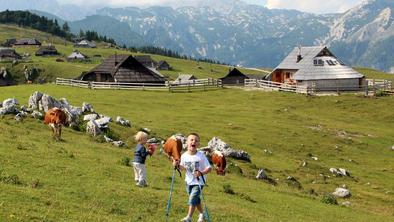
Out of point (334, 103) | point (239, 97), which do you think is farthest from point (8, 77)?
point (334, 103)

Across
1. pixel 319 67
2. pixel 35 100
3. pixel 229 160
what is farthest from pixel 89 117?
pixel 319 67

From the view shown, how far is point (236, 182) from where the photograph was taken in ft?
92.9

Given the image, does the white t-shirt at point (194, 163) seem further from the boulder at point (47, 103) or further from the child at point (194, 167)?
the boulder at point (47, 103)

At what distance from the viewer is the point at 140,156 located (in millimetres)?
19688

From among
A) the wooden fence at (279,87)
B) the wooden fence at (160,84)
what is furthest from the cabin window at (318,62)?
the wooden fence at (160,84)

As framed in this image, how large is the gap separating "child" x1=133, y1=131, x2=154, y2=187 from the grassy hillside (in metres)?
0.54

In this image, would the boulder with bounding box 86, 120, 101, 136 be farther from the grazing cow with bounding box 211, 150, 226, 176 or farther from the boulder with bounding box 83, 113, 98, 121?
the grazing cow with bounding box 211, 150, 226, 176

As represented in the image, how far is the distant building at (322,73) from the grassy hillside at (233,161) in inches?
435

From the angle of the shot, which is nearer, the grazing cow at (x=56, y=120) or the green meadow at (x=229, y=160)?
the green meadow at (x=229, y=160)

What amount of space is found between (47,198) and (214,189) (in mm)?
9791

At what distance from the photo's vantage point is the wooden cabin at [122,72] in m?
91.8

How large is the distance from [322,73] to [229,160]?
186ft

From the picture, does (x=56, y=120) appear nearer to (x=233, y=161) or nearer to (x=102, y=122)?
(x=102, y=122)

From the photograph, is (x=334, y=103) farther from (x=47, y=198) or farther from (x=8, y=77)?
(x=8, y=77)
